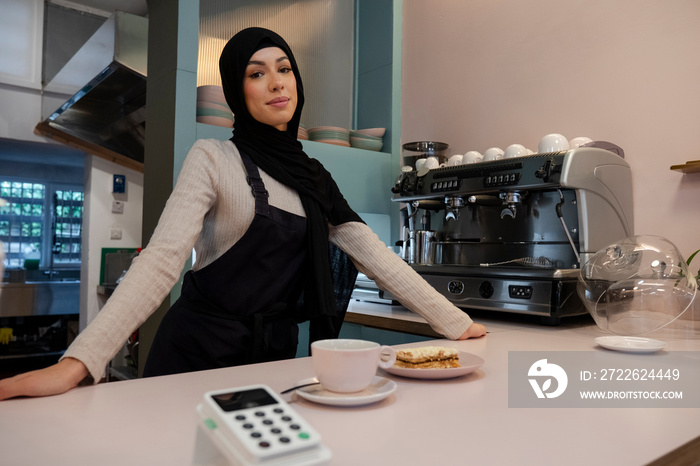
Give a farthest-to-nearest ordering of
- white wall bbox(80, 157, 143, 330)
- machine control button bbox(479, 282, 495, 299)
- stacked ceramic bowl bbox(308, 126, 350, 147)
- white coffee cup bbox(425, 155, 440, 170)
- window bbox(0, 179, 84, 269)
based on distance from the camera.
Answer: window bbox(0, 179, 84, 269), white wall bbox(80, 157, 143, 330), stacked ceramic bowl bbox(308, 126, 350, 147), white coffee cup bbox(425, 155, 440, 170), machine control button bbox(479, 282, 495, 299)

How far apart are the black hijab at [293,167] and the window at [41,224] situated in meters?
5.58

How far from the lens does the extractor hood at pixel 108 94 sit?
10.00 ft

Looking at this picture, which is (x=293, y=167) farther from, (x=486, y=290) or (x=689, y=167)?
(x=689, y=167)

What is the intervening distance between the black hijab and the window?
5578 mm

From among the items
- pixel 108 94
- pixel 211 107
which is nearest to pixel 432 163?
pixel 211 107

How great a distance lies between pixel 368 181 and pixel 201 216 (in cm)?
140

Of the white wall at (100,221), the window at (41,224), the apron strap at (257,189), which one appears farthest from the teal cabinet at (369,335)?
the window at (41,224)

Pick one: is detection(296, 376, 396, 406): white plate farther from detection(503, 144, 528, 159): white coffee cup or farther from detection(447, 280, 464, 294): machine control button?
detection(503, 144, 528, 159): white coffee cup

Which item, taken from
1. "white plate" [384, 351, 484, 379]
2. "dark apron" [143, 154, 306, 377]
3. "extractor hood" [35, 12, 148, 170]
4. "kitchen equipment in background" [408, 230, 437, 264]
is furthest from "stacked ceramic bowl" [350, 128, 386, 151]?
"white plate" [384, 351, 484, 379]

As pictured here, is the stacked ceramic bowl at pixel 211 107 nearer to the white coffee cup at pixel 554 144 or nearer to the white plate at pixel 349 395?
the white coffee cup at pixel 554 144

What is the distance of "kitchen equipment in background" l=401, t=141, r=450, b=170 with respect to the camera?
241 centimetres

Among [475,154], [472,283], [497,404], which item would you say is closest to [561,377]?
[497,404]

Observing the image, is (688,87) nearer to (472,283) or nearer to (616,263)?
(616,263)

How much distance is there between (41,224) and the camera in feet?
20.4
